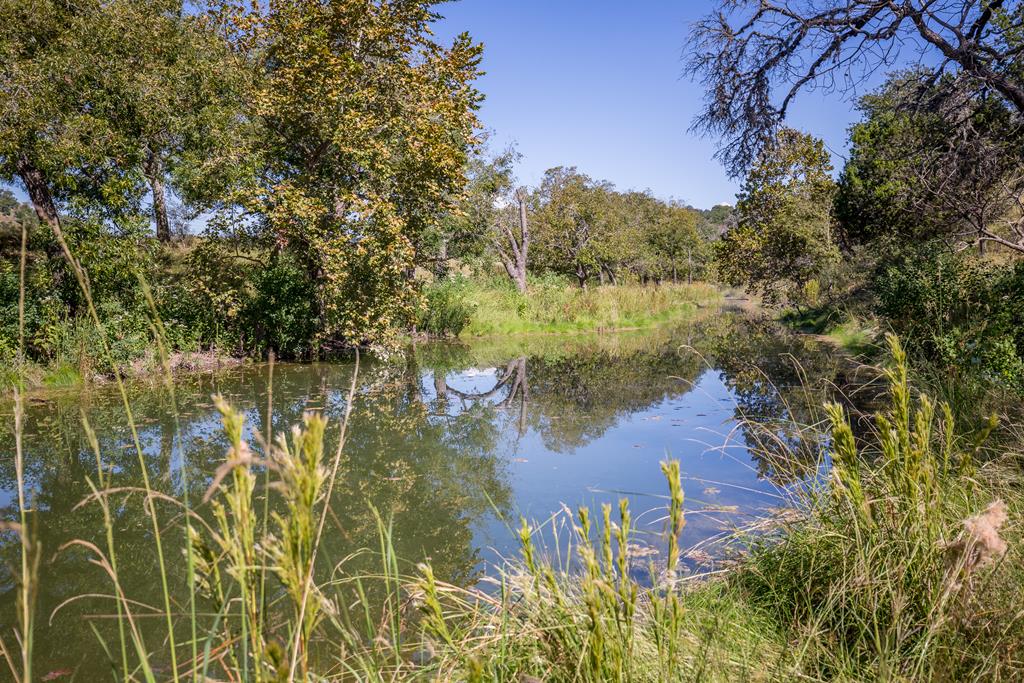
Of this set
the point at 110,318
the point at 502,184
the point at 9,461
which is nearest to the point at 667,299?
the point at 502,184

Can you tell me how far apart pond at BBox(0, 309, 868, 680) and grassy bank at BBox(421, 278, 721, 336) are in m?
5.06

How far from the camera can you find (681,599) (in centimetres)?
189

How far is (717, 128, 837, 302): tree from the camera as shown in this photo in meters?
16.6

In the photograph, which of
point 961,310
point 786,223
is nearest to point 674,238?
point 786,223

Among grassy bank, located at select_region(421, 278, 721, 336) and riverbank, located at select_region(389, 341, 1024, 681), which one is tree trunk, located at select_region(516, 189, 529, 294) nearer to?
grassy bank, located at select_region(421, 278, 721, 336)

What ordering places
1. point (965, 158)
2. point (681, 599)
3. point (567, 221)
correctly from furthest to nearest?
point (567, 221) → point (965, 158) → point (681, 599)

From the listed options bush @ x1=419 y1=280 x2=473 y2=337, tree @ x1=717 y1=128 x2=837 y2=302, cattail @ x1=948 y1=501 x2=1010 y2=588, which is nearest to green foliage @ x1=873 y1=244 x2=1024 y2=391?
cattail @ x1=948 y1=501 x2=1010 y2=588

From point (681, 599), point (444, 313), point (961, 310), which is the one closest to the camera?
point (681, 599)

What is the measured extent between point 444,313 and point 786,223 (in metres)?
9.73

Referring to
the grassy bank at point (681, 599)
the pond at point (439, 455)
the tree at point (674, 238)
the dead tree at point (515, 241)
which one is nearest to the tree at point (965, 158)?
the pond at point (439, 455)

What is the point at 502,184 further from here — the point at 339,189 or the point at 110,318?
the point at 110,318

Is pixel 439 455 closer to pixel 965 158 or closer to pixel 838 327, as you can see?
pixel 965 158

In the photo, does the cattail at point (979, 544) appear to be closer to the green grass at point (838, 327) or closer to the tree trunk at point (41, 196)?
the green grass at point (838, 327)

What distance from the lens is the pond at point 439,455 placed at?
325 cm
